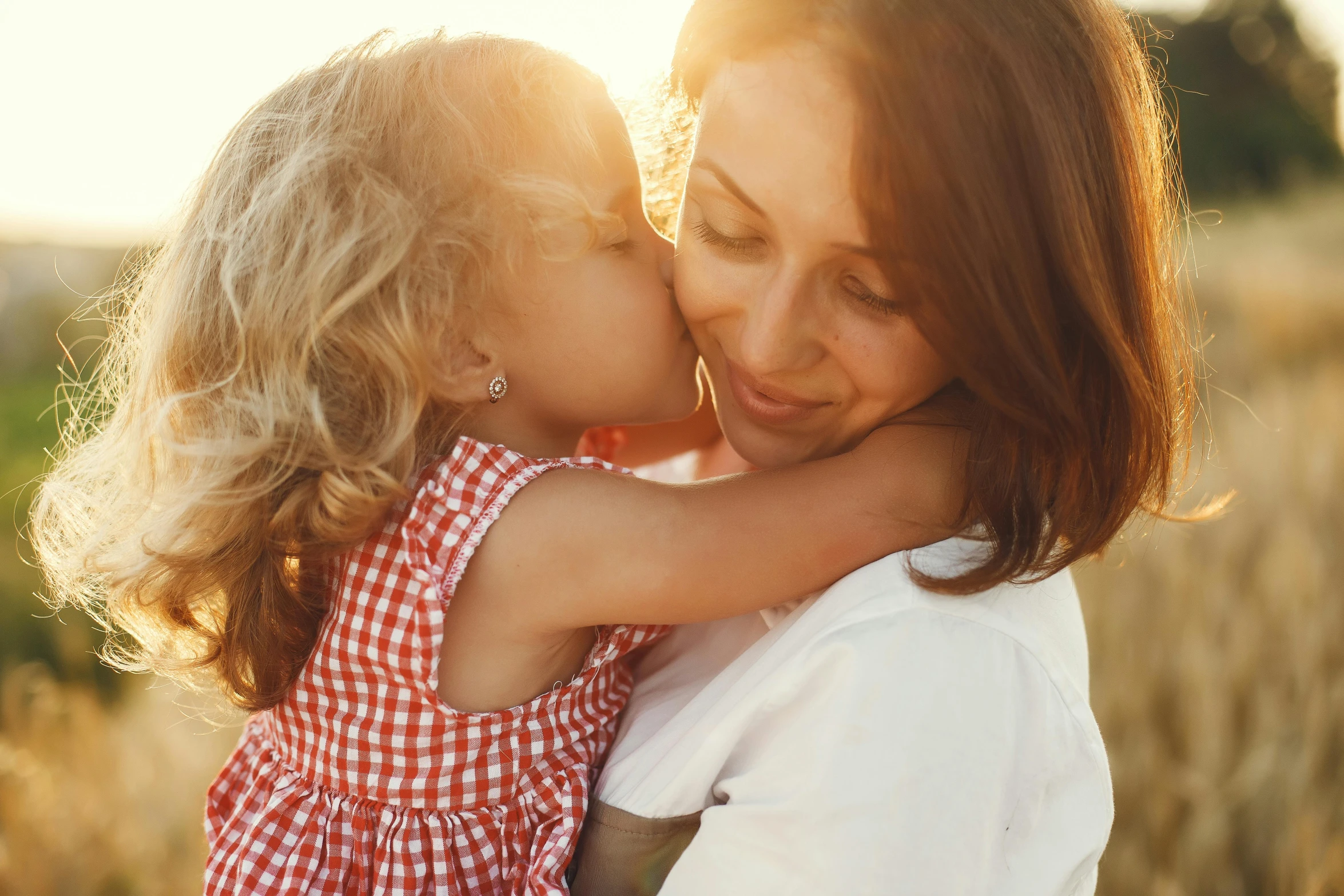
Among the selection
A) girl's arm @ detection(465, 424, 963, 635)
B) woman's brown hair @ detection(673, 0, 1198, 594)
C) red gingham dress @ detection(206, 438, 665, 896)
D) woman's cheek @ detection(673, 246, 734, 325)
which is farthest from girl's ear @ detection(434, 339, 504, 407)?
woman's brown hair @ detection(673, 0, 1198, 594)

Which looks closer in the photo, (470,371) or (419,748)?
(419,748)

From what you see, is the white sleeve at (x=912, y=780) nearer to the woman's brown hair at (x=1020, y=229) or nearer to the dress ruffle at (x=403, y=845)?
the woman's brown hair at (x=1020, y=229)

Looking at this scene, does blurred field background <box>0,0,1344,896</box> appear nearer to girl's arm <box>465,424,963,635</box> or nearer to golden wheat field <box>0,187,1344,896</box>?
golden wheat field <box>0,187,1344,896</box>

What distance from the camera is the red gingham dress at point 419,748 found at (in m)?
1.66

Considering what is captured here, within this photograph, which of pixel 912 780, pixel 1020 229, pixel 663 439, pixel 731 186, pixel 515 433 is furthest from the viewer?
pixel 663 439

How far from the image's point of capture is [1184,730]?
3.14 meters

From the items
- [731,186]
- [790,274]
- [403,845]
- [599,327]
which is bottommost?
[403,845]

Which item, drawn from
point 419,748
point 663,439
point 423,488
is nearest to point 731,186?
point 423,488

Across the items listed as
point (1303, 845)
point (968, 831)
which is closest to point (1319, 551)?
point (1303, 845)

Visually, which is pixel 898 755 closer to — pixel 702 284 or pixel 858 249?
pixel 858 249

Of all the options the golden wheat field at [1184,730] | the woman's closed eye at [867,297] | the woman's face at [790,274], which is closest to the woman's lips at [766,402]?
the woman's face at [790,274]

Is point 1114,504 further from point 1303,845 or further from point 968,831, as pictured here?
point 1303,845

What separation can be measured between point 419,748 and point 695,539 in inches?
24.6

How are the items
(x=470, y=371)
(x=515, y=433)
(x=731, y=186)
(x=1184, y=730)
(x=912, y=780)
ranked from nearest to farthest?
(x=912, y=780)
(x=731, y=186)
(x=470, y=371)
(x=515, y=433)
(x=1184, y=730)
